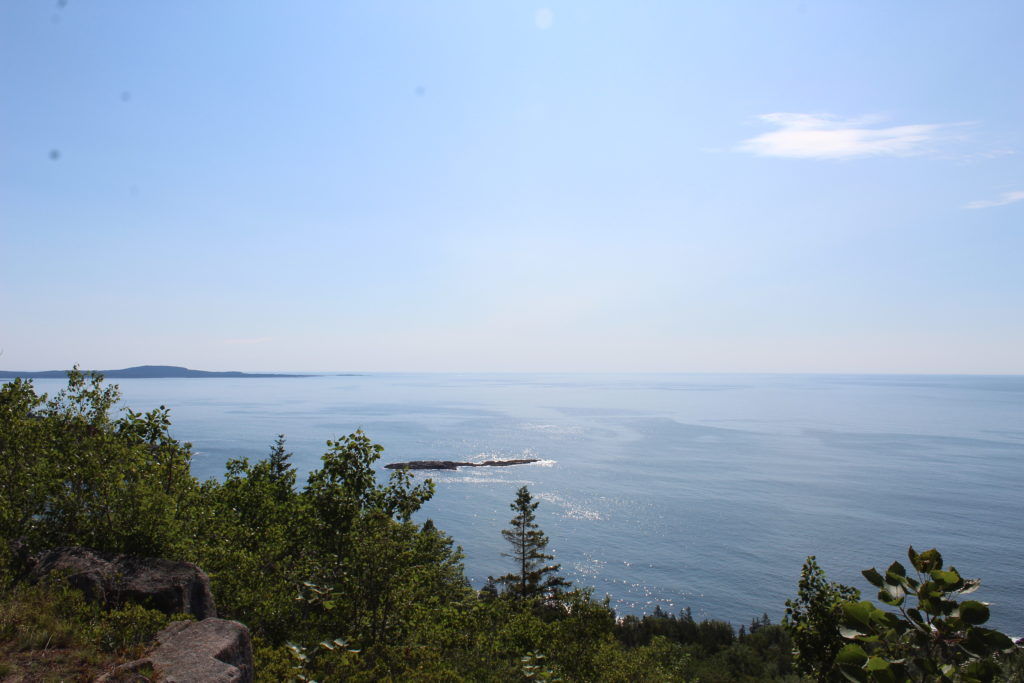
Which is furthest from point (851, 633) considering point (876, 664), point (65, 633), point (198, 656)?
point (65, 633)

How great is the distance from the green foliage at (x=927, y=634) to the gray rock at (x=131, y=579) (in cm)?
1507

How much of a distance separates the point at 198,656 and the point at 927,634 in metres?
11.8

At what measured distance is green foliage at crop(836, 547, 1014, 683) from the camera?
3717mm

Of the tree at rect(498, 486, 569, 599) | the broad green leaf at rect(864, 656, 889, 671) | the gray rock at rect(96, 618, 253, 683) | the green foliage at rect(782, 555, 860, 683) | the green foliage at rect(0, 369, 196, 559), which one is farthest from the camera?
the tree at rect(498, 486, 569, 599)

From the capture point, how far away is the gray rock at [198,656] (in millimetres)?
9719

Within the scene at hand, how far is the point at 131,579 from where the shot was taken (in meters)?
13.8

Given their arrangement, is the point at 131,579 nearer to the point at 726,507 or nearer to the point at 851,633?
the point at 851,633

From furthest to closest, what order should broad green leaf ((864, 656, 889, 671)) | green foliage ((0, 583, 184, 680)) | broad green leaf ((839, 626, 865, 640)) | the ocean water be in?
1. the ocean water
2. green foliage ((0, 583, 184, 680))
3. broad green leaf ((839, 626, 865, 640))
4. broad green leaf ((864, 656, 889, 671))

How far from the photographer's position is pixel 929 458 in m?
142

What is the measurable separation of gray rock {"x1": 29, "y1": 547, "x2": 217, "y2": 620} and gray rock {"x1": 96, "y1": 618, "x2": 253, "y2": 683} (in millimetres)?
2127

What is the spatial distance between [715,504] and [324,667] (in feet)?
349

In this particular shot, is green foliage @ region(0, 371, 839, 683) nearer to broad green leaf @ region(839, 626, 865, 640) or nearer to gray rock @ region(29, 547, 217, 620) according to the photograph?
gray rock @ region(29, 547, 217, 620)

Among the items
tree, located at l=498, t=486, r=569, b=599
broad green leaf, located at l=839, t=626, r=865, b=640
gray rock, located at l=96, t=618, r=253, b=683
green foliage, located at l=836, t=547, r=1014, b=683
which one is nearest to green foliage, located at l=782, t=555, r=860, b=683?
green foliage, located at l=836, t=547, r=1014, b=683

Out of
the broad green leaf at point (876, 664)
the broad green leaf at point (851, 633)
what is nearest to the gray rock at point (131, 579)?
the broad green leaf at point (851, 633)
